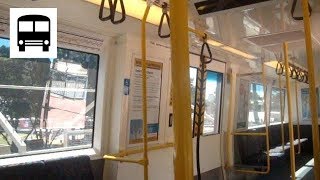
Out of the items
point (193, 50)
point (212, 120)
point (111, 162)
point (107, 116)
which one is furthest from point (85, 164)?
point (212, 120)

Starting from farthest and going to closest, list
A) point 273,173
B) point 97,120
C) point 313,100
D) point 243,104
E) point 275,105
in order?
point 275,105 < point 273,173 < point 243,104 < point 97,120 < point 313,100

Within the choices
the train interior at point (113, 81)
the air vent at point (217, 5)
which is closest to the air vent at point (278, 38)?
the train interior at point (113, 81)

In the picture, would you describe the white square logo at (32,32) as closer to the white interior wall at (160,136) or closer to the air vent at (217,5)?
the white interior wall at (160,136)

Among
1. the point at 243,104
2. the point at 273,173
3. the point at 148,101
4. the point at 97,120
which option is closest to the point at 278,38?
the point at 148,101

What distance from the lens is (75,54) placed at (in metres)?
2.91

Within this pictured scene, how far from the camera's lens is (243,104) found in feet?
18.1

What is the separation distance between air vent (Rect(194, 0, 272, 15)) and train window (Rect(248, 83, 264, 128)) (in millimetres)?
3987

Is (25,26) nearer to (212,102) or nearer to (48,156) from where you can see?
(48,156)

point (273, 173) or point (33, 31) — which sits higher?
point (33, 31)

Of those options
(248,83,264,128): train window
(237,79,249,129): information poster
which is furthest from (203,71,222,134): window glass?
(248,83,264,128): train window

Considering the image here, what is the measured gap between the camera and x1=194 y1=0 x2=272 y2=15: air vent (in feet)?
6.21

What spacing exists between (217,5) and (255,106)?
459 centimetres

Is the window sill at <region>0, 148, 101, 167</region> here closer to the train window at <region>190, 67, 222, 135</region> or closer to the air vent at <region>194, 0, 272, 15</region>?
the air vent at <region>194, 0, 272, 15</region>

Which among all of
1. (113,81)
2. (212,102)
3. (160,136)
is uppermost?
(113,81)
